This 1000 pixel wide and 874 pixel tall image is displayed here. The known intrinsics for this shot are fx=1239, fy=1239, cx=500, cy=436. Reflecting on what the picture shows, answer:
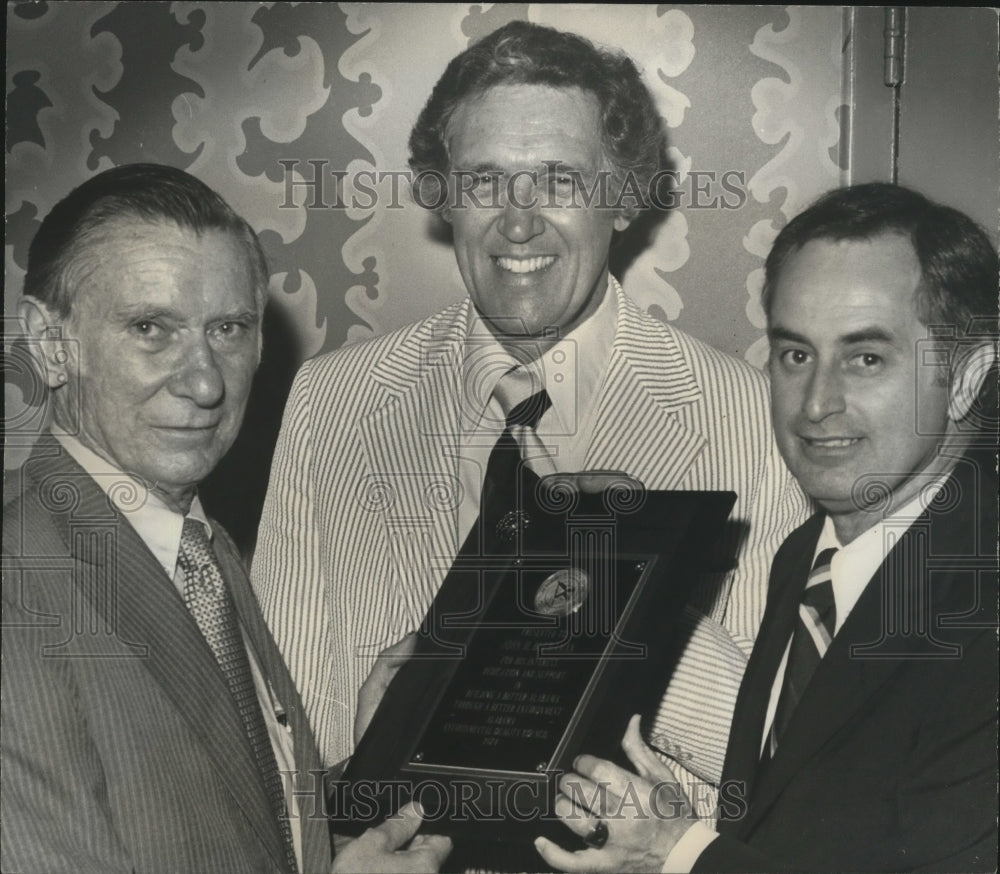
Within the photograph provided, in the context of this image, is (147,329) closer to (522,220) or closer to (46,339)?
(46,339)

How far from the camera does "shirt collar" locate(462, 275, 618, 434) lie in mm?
1956

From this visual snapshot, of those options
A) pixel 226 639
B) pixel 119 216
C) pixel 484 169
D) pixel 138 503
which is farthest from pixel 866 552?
pixel 119 216

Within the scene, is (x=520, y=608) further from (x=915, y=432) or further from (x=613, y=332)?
(x=915, y=432)

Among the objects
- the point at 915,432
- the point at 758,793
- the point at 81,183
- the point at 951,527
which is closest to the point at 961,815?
the point at 758,793

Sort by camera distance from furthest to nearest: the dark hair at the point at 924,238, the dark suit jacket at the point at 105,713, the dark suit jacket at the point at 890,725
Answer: the dark hair at the point at 924,238
the dark suit jacket at the point at 890,725
the dark suit jacket at the point at 105,713

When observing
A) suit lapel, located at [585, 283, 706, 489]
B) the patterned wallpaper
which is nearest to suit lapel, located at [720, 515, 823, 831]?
suit lapel, located at [585, 283, 706, 489]

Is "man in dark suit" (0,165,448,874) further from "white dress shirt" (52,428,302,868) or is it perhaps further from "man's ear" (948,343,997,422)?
"man's ear" (948,343,997,422)

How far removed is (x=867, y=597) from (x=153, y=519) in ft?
3.56

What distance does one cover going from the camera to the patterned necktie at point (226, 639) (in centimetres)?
181

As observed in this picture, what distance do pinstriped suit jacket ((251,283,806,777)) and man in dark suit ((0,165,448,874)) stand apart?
3.0 inches

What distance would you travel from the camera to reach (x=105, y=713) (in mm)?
1671

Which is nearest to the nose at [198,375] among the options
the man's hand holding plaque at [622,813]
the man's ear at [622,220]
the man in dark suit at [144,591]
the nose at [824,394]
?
the man in dark suit at [144,591]

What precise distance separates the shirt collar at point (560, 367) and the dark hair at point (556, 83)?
0.71 feet

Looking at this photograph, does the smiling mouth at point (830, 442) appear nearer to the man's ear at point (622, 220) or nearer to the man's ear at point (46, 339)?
the man's ear at point (622, 220)
